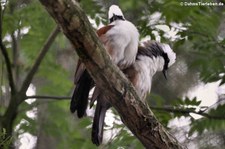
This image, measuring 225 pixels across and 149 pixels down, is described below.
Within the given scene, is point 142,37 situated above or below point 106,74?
below

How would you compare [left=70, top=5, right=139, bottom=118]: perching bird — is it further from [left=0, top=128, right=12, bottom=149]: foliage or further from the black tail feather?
[left=0, top=128, right=12, bottom=149]: foliage

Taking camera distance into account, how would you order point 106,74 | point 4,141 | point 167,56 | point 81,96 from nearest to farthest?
point 106,74 → point 4,141 → point 81,96 → point 167,56

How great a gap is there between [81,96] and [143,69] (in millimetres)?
479

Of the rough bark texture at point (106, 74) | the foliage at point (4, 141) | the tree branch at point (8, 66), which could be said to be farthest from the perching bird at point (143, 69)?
the tree branch at point (8, 66)

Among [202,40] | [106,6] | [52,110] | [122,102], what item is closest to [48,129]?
[52,110]

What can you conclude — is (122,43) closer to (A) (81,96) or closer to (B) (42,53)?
(A) (81,96)

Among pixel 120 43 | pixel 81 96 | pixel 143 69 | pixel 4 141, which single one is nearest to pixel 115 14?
pixel 120 43

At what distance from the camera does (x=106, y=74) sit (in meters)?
1.93

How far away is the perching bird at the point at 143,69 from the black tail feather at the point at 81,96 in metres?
0.07

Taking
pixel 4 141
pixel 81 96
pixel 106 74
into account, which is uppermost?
pixel 106 74

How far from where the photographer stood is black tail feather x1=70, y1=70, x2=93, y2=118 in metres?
2.43

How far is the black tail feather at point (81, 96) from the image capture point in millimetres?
2434

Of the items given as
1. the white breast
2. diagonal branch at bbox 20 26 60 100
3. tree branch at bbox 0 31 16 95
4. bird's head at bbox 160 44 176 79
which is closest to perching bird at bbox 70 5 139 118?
the white breast

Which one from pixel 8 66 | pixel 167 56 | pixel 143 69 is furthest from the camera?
pixel 8 66
